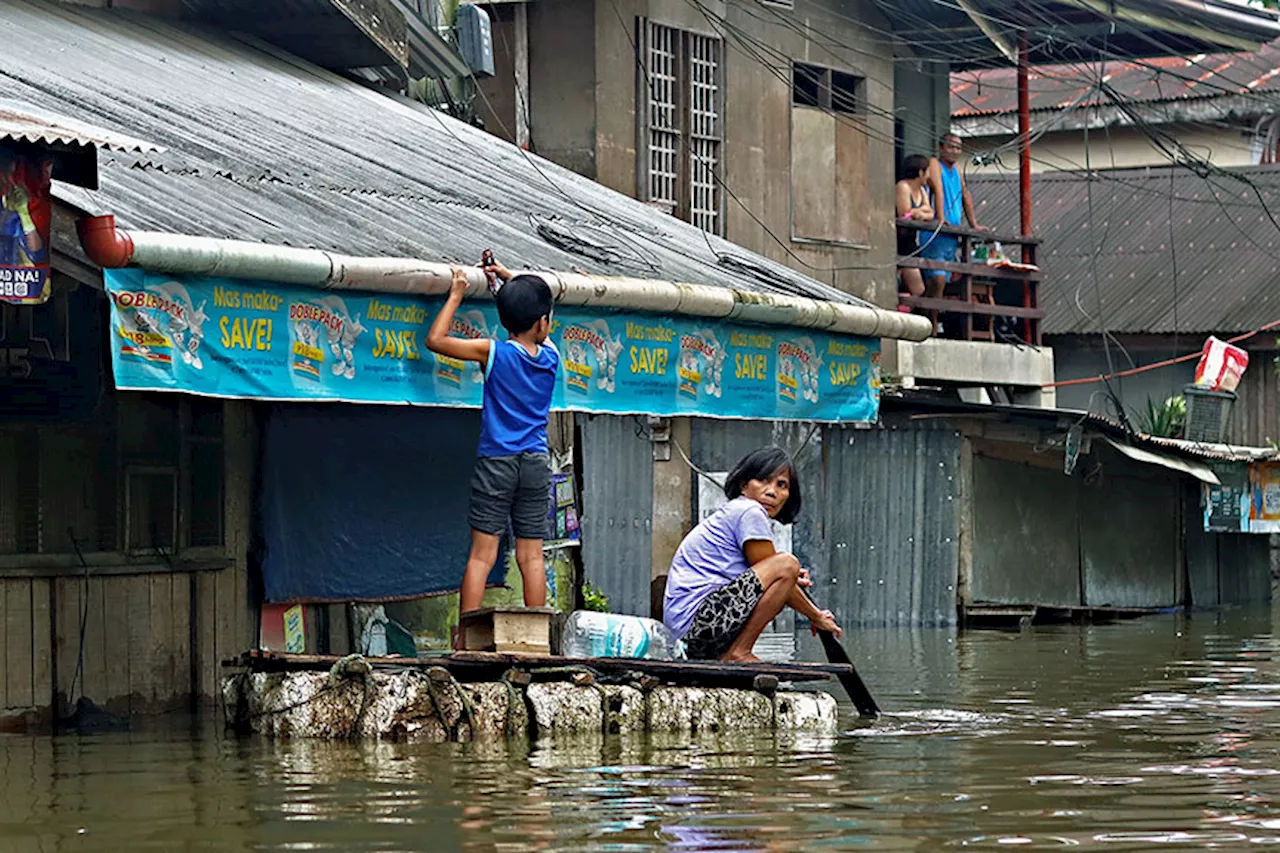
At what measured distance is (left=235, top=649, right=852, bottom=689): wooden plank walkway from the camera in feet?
34.5

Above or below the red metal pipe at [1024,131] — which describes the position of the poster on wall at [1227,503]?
below

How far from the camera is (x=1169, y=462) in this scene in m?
22.9

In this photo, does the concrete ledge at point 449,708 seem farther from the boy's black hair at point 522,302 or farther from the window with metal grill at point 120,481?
the boy's black hair at point 522,302

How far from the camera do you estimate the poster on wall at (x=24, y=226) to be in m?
9.34

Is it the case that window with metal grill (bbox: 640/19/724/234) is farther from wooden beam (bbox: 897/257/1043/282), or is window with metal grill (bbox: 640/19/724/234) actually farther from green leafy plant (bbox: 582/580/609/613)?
green leafy plant (bbox: 582/580/609/613)

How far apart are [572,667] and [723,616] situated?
1104mm

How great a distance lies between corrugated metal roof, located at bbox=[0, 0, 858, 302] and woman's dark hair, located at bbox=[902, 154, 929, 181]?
7.27 metres

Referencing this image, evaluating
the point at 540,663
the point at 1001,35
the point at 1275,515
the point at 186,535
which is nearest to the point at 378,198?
the point at 186,535

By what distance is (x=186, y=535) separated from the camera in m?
12.1

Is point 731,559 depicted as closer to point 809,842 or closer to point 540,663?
point 540,663

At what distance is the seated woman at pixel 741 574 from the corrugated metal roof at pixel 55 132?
353 cm

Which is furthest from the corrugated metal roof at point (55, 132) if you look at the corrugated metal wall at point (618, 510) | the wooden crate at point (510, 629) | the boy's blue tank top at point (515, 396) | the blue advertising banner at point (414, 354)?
the corrugated metal wall at point (618, 510)

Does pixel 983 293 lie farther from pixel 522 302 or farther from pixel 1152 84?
pixel 522 302

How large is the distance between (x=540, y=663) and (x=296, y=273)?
206cm
